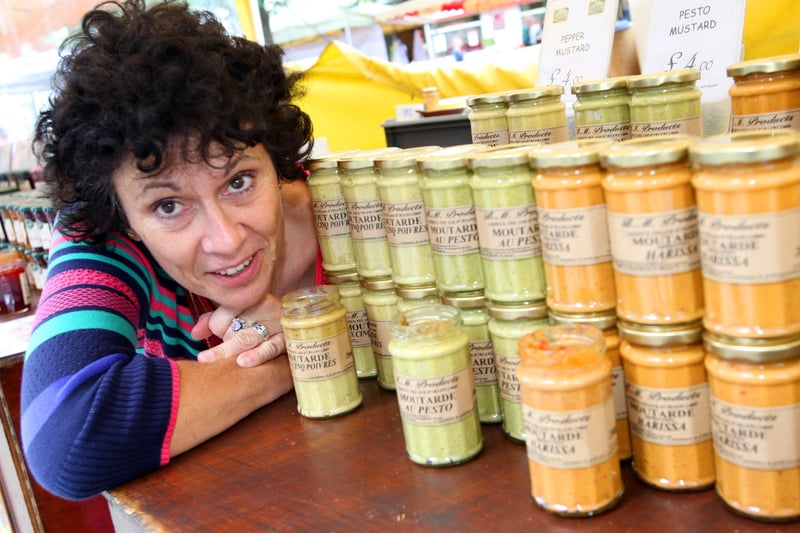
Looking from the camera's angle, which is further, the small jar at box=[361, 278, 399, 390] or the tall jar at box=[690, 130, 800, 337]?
the small jar at box=[361, 278, 399, 390]

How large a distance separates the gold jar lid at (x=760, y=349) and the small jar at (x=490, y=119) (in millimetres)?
637

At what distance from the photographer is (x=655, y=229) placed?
2.58ft

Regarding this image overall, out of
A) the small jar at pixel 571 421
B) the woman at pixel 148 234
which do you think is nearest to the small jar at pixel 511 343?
the small jar at pixel 571 421

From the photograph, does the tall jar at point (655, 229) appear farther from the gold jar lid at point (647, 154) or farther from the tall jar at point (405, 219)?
the tall jar at point (405, 219)

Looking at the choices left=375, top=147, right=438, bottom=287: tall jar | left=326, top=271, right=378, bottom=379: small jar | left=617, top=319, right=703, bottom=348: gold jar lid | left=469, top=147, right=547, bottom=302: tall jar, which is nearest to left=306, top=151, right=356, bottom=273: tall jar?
left=326, top=271, right=378, bottom=379: small jar

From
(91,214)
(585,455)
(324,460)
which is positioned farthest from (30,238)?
(585,455)

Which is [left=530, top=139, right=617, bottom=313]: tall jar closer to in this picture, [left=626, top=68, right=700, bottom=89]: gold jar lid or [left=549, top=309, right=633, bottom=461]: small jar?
[left=549, top=309, right=633, bottom=461]: small jar

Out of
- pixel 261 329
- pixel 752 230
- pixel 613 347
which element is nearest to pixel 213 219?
pixel 261 329

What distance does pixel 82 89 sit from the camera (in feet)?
3.98

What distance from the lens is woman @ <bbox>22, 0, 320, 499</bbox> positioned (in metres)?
1.12

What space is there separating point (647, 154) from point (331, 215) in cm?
63

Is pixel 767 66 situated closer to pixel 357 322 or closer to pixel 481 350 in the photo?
pixel 481 350

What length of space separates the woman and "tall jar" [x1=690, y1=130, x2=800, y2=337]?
2.44ft

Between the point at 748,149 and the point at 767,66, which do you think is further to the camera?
the point at 767,66
